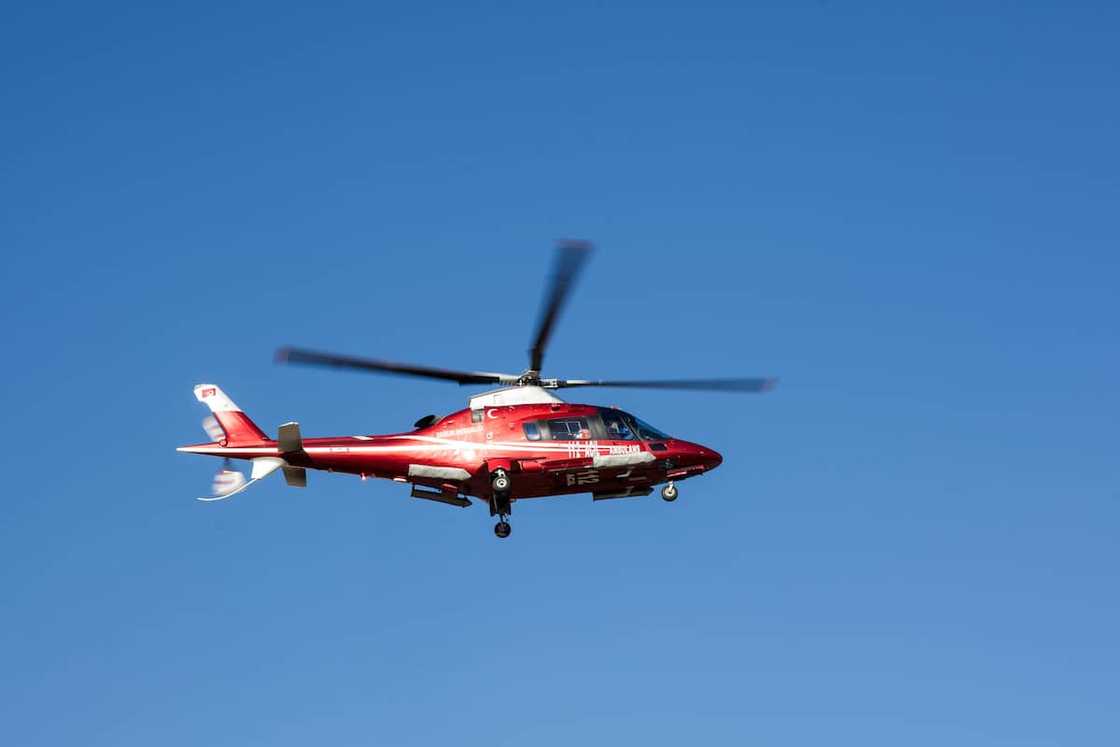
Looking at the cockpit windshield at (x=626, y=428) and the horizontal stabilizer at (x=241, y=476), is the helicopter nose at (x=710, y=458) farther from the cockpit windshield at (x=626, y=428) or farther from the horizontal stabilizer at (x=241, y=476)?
the horizontal stabilizer at (x=241, y=476)

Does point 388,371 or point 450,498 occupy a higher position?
point 388,371

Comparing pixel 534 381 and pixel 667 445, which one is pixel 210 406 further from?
pixel 667 445

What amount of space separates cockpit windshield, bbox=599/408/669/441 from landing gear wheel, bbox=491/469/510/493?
153 inches

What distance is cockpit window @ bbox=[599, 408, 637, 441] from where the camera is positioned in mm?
50531

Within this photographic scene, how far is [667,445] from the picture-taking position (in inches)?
2016

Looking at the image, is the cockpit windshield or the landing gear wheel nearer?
the landing gear wheel

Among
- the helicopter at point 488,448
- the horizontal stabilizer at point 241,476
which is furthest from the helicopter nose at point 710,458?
the horizontal stabilizer at point 241,476

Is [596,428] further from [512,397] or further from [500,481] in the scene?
[500,481]

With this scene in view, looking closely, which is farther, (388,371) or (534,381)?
(534,381)

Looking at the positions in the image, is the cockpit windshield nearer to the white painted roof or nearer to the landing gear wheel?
the white painted roof

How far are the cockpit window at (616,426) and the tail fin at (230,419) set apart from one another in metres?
11.1

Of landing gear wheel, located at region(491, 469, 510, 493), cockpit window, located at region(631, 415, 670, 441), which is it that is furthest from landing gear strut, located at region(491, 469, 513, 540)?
cockpit window, located at region(631, 415, 670, 441)

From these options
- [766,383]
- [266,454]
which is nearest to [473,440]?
[266,454]

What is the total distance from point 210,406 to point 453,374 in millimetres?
8037
